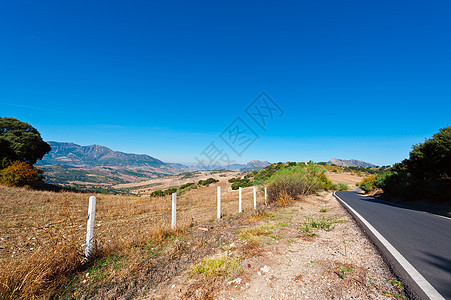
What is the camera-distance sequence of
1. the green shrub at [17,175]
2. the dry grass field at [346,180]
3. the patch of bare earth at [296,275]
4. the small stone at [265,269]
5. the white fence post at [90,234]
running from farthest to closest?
the dry grass field at [346,180] < the green shrub at [17,175] < the white fence post at [90,234] < the small stone at [265,269] < the patch of bare earth at [296,275]

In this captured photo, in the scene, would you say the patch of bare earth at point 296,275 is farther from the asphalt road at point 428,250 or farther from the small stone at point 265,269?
the asphalt road at point 428,250

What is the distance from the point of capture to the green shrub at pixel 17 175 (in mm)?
18747

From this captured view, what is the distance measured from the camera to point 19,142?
955 inches

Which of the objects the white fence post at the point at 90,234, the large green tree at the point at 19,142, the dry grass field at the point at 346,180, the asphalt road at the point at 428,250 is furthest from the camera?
the dry grass field at the point at 346,180

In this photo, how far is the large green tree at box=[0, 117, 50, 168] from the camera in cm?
2304

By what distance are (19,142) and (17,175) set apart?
778 centimetres

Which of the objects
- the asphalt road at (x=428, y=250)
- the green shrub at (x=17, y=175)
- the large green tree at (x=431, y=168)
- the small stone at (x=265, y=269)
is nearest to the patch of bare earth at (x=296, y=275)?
the small stone at (x=265, y=269)

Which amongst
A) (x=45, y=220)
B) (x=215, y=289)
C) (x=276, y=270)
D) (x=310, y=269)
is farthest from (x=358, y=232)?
(x=45, y=220)

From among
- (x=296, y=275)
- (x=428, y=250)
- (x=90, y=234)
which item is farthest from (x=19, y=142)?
(x=428, y=250)

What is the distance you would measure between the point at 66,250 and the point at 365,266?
16.5 ft

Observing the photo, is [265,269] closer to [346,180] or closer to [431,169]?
[431,169]

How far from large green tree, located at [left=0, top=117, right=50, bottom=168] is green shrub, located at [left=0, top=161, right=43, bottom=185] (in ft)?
11.9

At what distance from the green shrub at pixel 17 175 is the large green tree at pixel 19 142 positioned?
362cm

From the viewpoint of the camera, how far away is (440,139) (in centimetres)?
1327
